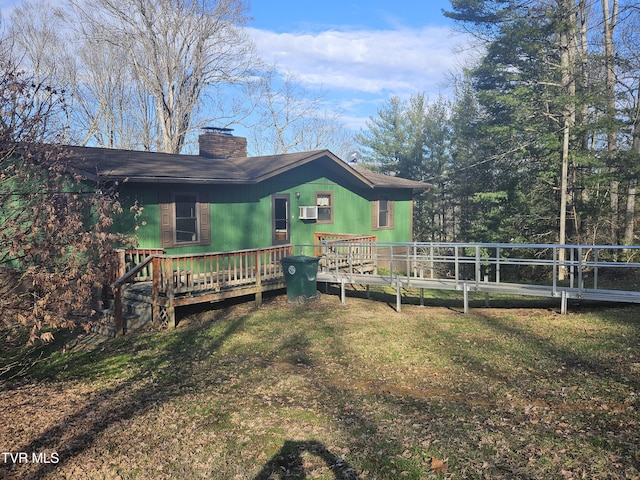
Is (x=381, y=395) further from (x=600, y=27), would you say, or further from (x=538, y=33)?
(x=600, y=27)

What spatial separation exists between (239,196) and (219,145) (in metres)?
4.90

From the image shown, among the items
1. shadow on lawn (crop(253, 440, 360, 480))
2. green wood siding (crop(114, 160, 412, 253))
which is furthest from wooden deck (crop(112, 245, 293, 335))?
shadow on lawn (crop(253, 440, 360, 480))

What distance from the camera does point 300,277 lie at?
12.1 m

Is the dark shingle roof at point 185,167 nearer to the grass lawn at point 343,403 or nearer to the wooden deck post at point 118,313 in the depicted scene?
the wooden deck post at point 118,313

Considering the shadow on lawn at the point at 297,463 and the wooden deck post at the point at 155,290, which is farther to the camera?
the wooden deck post at the point at 155,290

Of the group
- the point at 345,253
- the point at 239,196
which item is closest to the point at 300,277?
the point at 345,253

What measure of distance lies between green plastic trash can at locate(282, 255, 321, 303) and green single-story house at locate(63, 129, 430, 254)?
336 centimetres

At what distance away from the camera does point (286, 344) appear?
895 cm

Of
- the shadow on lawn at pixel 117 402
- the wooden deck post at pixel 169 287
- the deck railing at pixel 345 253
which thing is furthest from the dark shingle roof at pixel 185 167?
the shadow on lawn at pixel 117 402

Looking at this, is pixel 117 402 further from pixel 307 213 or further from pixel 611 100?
pixel 611 100

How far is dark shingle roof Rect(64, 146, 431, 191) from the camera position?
12388 mm

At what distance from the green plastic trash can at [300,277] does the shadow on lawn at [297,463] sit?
7.01 metres

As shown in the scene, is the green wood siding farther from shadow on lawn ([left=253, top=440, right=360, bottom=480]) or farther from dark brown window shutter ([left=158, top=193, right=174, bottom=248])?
shadow on lawn ([left=253, top=440, right=360, bottom=480])

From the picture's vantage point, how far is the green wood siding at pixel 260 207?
13.1 metres
